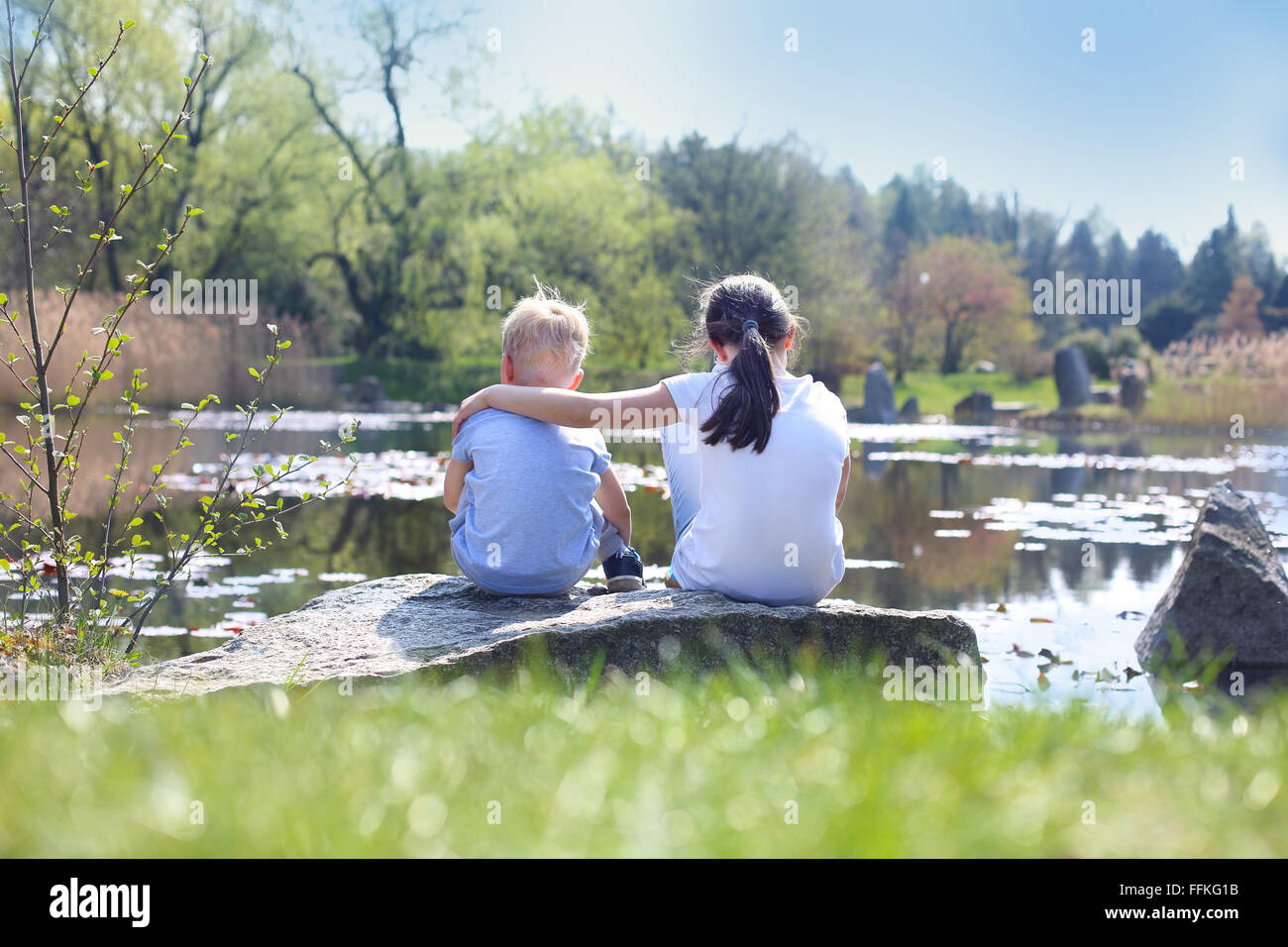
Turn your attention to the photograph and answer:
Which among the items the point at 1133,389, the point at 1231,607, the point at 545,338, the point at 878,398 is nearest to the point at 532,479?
the point at 545,338

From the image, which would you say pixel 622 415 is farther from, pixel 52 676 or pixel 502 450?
pixel 52 676

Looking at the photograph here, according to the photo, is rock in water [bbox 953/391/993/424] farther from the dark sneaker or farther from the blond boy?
the blond boy

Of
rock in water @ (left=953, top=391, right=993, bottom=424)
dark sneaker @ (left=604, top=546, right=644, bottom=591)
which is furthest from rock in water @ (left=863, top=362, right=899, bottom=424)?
dark sneaker @ (left=604, top=546, right=644, bottom=591)

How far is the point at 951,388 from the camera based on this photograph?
4238 cm

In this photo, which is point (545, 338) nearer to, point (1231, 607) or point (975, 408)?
point (1231, 607)

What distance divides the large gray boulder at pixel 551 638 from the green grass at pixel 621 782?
81 cm

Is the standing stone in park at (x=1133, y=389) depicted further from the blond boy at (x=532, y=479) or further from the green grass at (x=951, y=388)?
the blond boy at (x=532, y=479)

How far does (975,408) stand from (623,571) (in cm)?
2544

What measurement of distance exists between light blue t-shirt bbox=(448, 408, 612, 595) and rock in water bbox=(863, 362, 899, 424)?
76.7ft

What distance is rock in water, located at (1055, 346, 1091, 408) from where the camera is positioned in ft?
87.1

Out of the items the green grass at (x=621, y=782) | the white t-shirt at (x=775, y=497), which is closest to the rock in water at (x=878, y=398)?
the white t-shirt at (x=775, y=497)
